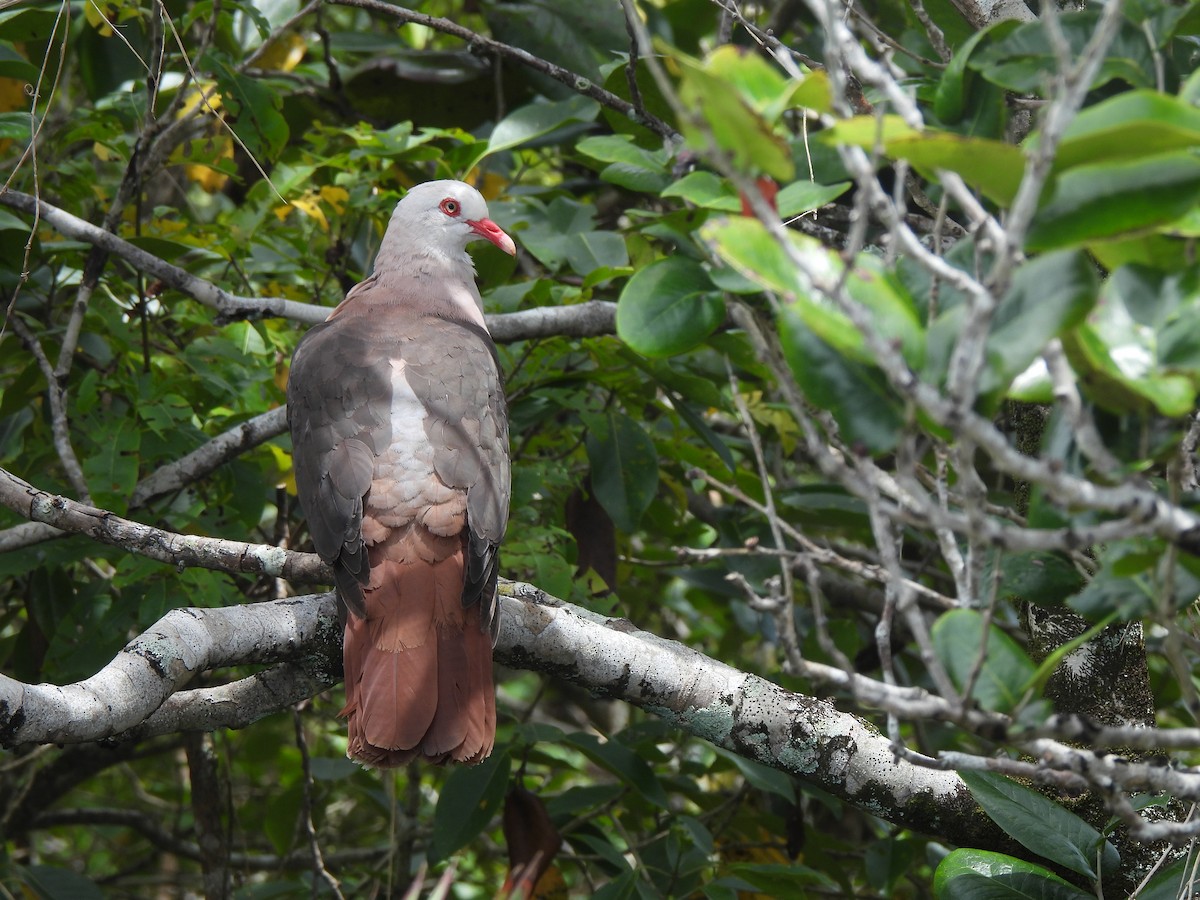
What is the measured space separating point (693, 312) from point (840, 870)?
2063 millimetres

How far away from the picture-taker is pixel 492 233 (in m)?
3.34

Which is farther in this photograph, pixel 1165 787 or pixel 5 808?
pixel 5 808

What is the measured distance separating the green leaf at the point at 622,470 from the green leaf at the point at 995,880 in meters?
1.27

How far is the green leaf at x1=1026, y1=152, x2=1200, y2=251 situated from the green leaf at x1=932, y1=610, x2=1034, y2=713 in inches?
15.4

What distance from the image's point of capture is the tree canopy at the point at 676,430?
1.06 metres

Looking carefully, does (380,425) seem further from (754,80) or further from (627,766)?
(754,80)

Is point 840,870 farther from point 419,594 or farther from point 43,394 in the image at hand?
point 43,394

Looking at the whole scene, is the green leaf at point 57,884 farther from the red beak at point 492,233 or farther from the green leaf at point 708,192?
the green leaf at point 708,192

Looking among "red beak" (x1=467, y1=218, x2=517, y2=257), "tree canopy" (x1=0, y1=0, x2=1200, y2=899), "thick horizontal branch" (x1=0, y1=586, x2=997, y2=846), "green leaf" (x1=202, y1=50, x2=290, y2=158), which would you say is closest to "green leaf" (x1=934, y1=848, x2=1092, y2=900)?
"tree canopy" (x1=0, y1=0, x2=1200, y2=899)

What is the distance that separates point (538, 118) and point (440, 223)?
0.44m

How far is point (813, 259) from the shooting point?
1.09m

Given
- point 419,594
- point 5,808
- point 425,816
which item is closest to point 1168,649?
point 419,594

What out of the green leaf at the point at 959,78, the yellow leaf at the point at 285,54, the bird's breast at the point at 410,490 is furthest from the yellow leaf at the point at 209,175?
the green leaf at the point at 959,78

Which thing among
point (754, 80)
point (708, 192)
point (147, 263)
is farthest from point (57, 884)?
point (754, 80)
